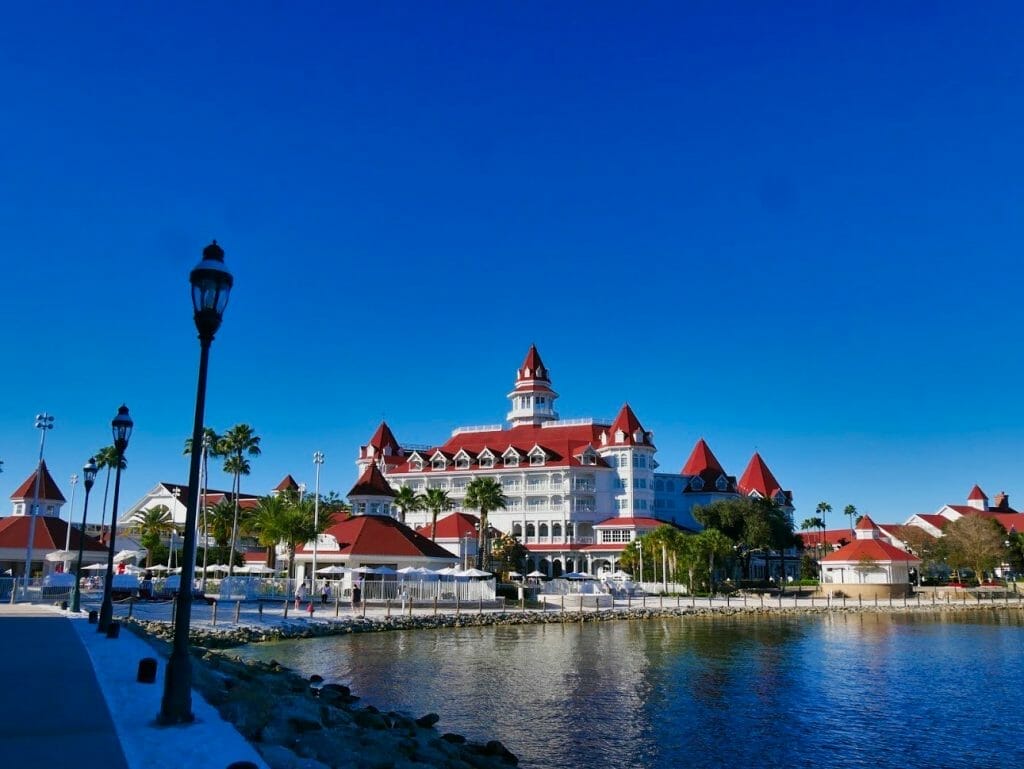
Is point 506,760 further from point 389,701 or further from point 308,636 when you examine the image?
point 308,636

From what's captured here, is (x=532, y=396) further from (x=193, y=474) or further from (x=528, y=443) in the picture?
(x=193, y=474)

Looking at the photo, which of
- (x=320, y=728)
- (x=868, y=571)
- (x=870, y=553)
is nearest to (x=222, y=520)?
(x=868, y=571)

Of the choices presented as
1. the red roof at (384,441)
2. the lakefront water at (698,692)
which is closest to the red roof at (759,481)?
the red roof at (384,441)

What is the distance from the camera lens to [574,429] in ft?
334

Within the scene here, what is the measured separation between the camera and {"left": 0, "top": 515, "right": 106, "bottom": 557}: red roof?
66688 millimetres

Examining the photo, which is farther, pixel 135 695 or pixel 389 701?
pixel 389 701

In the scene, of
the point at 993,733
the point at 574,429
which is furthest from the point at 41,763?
the point at 574,429

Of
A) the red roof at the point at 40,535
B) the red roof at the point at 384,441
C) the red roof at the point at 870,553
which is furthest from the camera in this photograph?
the red roof at the point at 384,441

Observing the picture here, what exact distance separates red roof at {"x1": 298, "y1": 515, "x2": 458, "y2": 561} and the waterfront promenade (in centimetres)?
Answer: 4508

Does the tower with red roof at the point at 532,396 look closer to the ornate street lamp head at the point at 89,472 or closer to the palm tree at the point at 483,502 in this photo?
the palm tree at the point at 483,502

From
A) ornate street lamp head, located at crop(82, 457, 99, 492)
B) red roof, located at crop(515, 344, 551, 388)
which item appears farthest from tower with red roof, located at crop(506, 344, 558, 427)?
ornate street lamp head, located at crop(82, 457, 99, 492)

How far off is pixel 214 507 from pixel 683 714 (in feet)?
231

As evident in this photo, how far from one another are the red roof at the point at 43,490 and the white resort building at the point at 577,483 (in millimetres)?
31354

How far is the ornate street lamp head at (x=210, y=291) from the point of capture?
10.8 m
